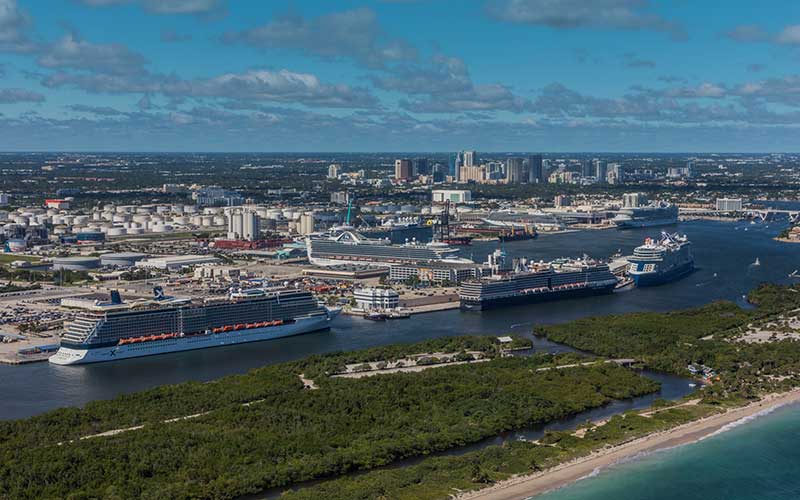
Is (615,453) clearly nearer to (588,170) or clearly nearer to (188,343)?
(188,343)

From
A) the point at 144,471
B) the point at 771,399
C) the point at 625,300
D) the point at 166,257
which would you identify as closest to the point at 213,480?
the point at 144,471

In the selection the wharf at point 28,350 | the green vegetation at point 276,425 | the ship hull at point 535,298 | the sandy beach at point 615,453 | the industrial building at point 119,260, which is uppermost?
the green vegetation at point 276,425

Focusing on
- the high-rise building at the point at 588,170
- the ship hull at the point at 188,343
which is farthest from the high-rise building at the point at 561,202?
the ship hull at the point at 188,343

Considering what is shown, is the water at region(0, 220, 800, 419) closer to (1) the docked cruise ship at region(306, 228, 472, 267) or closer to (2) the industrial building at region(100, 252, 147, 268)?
(1) the docked cruise ship at region(306, 228, 472, 267)

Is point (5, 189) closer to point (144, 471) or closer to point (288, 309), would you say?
point (288, 309)

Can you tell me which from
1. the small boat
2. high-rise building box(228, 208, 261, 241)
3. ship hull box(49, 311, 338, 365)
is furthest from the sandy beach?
high-rise building box(228, 208, 261, 241)

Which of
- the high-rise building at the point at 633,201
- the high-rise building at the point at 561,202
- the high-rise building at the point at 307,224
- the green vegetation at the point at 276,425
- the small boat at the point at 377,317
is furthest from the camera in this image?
the high-rise building at the point at 561,202

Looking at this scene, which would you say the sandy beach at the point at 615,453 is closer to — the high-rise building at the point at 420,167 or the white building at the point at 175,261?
the white building at the point at 175,261
